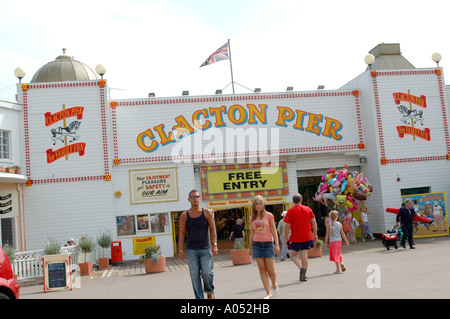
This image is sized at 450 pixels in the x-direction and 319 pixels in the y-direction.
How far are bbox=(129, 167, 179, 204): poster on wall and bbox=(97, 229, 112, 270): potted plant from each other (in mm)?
1879

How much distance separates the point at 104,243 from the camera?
18891 mm

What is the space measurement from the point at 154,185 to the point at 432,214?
11831 millimetres

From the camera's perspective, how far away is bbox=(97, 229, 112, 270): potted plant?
1828cm

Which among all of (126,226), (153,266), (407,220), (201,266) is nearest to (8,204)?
(126,226)

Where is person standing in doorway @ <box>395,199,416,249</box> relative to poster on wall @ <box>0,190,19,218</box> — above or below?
below

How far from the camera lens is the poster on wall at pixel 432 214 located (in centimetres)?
2050

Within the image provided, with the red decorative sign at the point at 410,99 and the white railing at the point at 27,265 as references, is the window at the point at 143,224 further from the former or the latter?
the red decorative sign at the point at 410,99

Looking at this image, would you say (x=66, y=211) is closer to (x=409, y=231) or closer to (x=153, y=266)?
(x=153, y=266)

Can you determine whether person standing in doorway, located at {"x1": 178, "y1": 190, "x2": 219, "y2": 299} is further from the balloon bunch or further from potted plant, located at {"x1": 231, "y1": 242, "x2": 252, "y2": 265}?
the balloon bunch

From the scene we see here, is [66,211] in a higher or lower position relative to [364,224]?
higher

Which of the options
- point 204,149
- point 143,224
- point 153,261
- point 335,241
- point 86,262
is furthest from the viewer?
point 204,149

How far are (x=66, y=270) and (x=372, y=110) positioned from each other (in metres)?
15.4

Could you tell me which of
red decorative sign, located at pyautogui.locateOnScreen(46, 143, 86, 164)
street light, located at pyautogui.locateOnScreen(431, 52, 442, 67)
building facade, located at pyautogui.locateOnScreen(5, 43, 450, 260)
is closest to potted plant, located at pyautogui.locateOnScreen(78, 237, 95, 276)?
building facade, located at pyautogui.locateOnScreen(5, 43, 450, 260)

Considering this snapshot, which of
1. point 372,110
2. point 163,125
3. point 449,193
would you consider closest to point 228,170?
point 163,125
